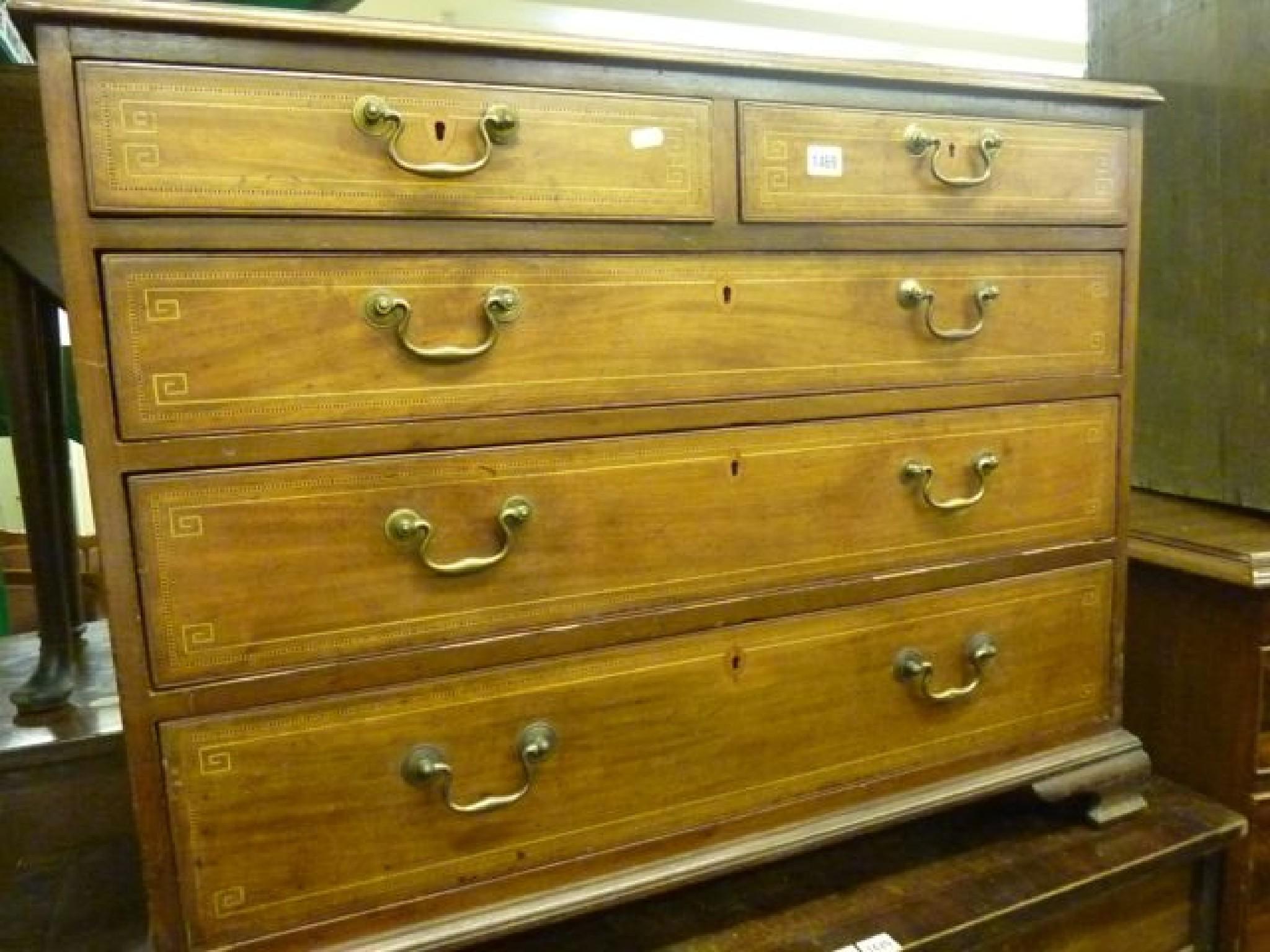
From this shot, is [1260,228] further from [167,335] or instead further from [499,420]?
[167,335]


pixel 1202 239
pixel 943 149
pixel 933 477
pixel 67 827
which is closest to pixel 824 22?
pixel 1202 239

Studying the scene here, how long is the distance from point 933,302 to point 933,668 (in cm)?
40

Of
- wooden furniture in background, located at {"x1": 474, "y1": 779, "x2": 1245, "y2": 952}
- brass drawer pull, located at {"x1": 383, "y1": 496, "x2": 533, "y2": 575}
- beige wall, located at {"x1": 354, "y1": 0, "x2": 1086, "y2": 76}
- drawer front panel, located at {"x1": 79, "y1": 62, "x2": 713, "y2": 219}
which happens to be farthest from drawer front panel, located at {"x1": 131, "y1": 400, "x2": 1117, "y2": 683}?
beige wall, located at {"x1": 354, "y1": 0, "x2": 1086, "y2": 76}

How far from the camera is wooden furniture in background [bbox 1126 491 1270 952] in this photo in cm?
125

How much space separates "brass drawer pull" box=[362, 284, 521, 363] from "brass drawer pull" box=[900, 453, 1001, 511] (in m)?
0.46

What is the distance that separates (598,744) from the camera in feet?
3.13

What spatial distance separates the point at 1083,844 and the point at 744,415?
71 centimetres

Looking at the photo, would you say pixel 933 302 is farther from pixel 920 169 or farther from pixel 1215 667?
pixel 1215 667

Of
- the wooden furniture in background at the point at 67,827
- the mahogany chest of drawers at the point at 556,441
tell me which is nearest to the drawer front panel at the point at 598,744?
the mahogany chest of drawers at the point at 556,441

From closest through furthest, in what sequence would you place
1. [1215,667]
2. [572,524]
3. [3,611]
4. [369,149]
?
[369,149] < [572,524] < [1215,667] < [3,611]

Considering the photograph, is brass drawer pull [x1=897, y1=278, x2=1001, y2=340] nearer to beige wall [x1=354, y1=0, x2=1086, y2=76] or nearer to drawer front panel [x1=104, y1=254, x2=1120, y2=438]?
drawer front panel [x1=104, y1=254, x2=1120, y2=438]

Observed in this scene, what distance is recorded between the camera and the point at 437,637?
2.88ft

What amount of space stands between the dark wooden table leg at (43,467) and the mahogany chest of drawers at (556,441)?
499mm

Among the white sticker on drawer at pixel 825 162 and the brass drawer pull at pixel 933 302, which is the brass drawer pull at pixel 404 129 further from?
the brass drawer pull at pixel 933 302
